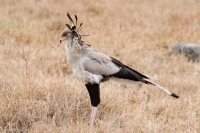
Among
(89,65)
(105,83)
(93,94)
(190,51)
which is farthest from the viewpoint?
(190,51)

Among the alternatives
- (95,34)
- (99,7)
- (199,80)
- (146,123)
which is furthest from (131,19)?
(146,123)

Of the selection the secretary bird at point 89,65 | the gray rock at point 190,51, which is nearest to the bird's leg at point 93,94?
the secretary bird at point 89,65

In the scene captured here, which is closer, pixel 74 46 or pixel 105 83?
pixel 74 46

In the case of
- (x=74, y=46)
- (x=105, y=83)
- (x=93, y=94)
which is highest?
(x=74, y=46)

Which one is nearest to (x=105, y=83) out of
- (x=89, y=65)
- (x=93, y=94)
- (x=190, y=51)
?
(x=93, y=94)

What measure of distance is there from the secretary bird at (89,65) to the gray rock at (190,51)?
3.68 metres

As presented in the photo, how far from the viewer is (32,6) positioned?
9.86 meters

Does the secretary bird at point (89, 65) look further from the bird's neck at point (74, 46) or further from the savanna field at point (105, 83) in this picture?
the savanna field at point (105, 83)

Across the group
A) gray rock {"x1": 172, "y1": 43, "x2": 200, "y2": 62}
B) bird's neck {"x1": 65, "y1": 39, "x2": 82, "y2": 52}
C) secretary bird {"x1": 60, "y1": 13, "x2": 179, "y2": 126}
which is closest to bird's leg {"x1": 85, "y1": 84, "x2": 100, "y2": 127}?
secretary bird {"x1": 60, "y1": 13, "x2": 179, "y2": 126}

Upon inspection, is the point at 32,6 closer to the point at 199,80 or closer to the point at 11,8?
the point at 11,8

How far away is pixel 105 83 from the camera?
5.30m

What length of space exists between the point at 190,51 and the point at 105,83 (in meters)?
2.58

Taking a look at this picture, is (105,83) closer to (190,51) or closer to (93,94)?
(93,94)

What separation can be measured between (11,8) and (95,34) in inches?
101
